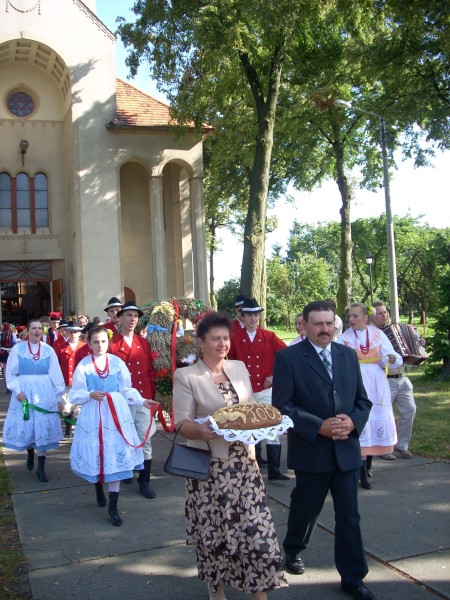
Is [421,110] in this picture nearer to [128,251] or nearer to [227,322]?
[128,251]

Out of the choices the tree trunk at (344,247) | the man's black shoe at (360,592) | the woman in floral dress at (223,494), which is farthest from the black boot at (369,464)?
the tree trunk at (344,247)

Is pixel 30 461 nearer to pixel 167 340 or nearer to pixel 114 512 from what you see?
pixel 167 340

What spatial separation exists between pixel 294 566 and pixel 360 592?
2.15 ft

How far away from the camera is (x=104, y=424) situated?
21.7 ft

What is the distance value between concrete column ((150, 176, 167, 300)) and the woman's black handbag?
70.9ft

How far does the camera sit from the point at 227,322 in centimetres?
448

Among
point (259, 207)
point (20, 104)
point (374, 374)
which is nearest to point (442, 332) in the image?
point (259, 207)

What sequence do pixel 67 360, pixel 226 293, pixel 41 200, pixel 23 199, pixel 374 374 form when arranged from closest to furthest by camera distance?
pixel 374 374 → pixel 67 360 → pixel 23 199 → pixel 41 200 → pixel 226 293

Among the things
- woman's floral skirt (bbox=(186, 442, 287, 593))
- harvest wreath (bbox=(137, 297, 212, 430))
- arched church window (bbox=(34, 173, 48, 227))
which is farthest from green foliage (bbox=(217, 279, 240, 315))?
woman's floral skirt (bbox=(186, 442, 287, 593))

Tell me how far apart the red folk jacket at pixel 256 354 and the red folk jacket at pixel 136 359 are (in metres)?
1.18

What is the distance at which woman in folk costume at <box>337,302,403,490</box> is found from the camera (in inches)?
296

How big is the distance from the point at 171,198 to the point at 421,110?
12162mm

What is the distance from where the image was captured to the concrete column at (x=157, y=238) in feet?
84.2

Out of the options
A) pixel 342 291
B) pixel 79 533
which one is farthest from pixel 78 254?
A: pixel 79 533
